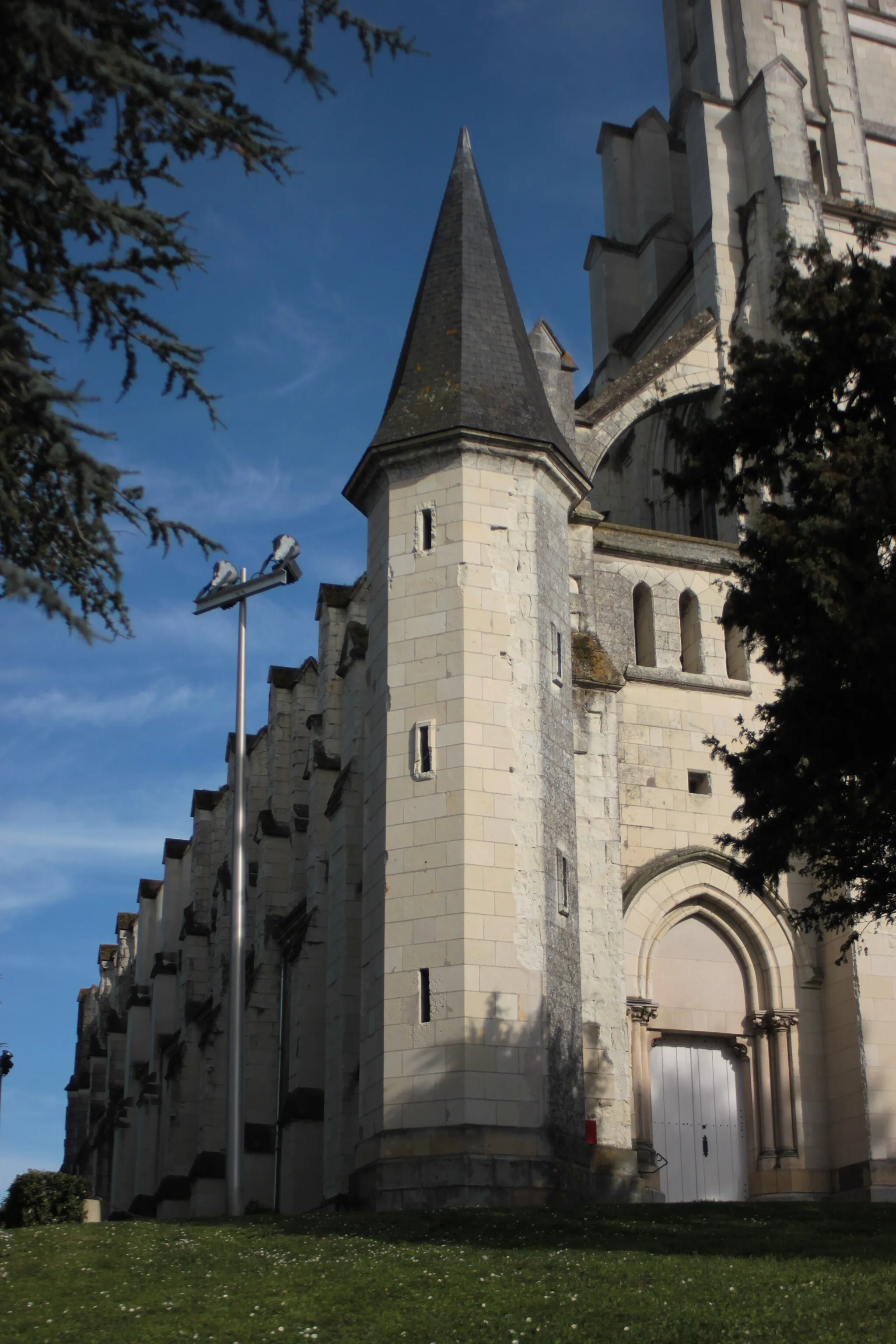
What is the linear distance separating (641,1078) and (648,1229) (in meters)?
6.23

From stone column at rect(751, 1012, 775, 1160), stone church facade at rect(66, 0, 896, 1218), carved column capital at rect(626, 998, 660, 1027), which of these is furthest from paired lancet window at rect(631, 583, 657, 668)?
stone column at rect(751, 1012, 775, 1160)

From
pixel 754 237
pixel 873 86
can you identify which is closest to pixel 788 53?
pixel 873 86

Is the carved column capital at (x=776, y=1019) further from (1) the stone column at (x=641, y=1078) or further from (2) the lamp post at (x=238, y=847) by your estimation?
(2) the lamp post at (x=238, y=847)

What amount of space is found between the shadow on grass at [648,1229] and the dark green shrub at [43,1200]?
2.98 metres

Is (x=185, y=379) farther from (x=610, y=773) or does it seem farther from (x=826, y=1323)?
(x=610, y=773)

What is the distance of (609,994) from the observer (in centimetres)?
2103

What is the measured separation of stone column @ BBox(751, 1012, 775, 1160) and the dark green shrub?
9.08 metres

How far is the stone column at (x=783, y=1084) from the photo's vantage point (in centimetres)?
2222

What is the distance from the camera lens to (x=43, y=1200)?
1903cm

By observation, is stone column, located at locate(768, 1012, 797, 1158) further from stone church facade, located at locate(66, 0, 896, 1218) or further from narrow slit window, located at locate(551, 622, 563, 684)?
narrow slit window, located at locate(551, 622, 563, 684)

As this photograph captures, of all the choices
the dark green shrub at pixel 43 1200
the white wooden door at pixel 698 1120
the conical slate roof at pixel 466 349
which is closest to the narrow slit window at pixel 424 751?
the conical slate roof at pixel 466 349

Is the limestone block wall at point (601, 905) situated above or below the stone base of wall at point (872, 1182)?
above

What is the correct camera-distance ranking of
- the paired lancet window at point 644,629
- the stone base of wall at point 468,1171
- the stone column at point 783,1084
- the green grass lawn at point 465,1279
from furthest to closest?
the paired lancet window at point 644,629 < the stone column at point 783,1084 < the stone base of wall at point 468,1171 < the green grass lawn at point 465,1279

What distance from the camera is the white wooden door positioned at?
2231 cm
